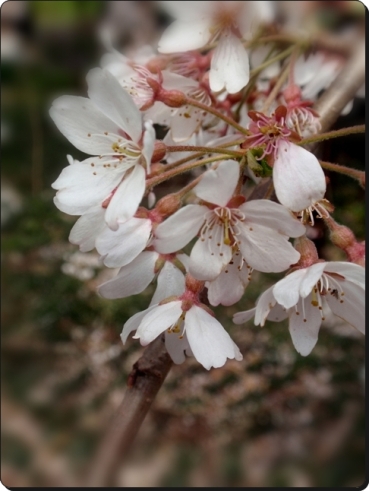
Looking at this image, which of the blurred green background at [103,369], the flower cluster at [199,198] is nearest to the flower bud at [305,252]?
the flower cluster at [199,198]

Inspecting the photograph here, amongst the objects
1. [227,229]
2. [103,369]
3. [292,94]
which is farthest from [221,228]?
[103,369]

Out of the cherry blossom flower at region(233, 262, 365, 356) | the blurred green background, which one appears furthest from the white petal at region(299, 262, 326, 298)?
the blurred green background

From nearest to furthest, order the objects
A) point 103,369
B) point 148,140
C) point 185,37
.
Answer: point 148,140
point 185,37
point 103,369

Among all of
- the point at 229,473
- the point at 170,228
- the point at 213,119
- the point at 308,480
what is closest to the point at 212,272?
the point at 170,228

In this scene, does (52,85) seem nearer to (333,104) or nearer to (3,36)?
(3,36)

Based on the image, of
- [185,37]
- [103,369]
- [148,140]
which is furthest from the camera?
[103,369]

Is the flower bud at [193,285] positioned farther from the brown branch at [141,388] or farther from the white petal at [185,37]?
the white petal at [185,37]

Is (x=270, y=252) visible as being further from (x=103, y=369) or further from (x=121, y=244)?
(x=103, y=369)
